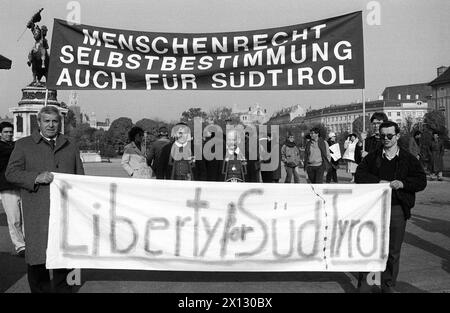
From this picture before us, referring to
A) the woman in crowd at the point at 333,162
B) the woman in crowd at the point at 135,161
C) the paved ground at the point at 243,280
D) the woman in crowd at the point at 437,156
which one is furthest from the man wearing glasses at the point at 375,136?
the woman in crowd at the point at 437,156

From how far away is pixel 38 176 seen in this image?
4418 millimetres

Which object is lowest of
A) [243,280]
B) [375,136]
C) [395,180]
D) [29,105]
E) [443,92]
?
[243,280]

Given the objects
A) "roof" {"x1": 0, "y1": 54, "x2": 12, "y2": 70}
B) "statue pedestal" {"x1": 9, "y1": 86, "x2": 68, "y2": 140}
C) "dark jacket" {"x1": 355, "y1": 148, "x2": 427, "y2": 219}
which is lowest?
"dark jacket" {"x1": 355, "y1": 148, "x2": 427, "y2": 219}

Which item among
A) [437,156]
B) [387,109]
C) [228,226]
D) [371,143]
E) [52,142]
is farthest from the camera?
[387,109]

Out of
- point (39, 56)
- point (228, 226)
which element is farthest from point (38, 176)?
point (39, 56)

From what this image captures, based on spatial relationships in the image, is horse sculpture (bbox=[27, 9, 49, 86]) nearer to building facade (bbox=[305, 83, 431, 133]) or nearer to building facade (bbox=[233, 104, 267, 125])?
building facade (bbox=[233, 104, 267, 125])

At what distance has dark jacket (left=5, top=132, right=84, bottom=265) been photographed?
14.5 feet

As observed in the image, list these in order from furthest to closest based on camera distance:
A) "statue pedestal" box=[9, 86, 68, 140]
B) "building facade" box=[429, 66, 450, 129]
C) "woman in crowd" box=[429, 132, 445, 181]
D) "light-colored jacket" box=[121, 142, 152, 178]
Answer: "building facade" box=[429, 66, 450, 129] < "statue pedestal" box=[9, 86, 68, 140] < "woman in crowd" box=[429, 132, 445, 181] < "light-colored jacket" box=[121, 142, 152, 178]

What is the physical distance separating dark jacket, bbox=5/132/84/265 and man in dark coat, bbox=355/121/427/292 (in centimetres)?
306

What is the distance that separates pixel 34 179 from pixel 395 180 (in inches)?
132

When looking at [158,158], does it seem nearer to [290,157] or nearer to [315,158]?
[315,158]

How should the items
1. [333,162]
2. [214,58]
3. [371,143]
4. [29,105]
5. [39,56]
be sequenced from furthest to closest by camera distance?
[29,105]
[39,56]
[333,162]
[371,143]
[214,58]

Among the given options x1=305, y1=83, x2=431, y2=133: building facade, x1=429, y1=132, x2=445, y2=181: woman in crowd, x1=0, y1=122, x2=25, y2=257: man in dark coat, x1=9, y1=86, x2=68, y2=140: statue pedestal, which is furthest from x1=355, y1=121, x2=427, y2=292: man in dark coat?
x1=305, y1=83, x2=431, y2=133: building facade

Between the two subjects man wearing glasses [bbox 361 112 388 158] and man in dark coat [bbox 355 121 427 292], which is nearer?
man in dark coat [bbox 355 121 427 292]
